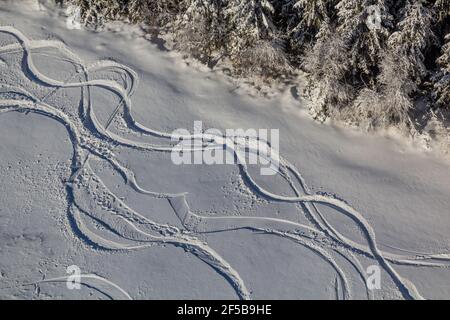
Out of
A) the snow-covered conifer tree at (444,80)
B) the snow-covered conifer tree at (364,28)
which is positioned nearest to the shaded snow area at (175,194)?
the snow-covered conifer tree at (444,80)

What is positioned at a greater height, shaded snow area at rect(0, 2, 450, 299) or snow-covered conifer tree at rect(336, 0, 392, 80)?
snow-covered conifer tree at rect(336, 0, 392, 80)

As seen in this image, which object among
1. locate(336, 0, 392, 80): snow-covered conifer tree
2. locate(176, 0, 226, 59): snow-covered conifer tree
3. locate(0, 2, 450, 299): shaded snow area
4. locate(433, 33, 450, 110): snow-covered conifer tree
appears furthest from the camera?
locate(176, 0, 226, 59): snow-covered conifer tree

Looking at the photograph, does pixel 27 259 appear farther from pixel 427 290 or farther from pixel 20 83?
pixel 427 290

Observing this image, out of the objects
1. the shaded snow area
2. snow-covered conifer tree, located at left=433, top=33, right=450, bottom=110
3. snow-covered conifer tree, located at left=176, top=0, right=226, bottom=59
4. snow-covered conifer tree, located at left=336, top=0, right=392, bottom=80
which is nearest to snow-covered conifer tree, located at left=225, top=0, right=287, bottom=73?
snow-covered conifer tree, located at left=176, top=0, right=226, bottom=59

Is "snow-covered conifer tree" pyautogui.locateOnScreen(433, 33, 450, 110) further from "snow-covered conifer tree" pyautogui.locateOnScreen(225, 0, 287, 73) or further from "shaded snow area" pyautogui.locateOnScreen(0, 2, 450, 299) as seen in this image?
"snow-covered conifer tree" pyautogui.locateOnScreen(225, 0, 287, 73)

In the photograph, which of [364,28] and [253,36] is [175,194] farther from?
[364,28]

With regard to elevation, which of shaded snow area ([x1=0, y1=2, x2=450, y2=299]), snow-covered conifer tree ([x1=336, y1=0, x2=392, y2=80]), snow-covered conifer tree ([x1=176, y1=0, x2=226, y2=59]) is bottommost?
shaded snow area ([x1=0, y1=2, x2=450, y2=299])

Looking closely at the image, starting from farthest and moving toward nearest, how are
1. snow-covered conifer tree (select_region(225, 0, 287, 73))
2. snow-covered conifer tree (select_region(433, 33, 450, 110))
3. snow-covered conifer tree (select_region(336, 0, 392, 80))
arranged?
snow-covered conifer tree (select_region(225, 0, 287, 73)), snow-covered conifer tree (select_region(433, 33, 450, 110)), snow-covered conifer tree (select_region(336, 0, 392, 80))

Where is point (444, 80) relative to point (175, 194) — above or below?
above

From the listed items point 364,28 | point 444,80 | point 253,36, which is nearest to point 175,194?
point 253,36

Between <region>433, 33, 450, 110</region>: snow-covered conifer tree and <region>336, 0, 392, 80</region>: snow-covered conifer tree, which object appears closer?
<region>336, 0, 392, 80</region>: snow-covered conifer tree
